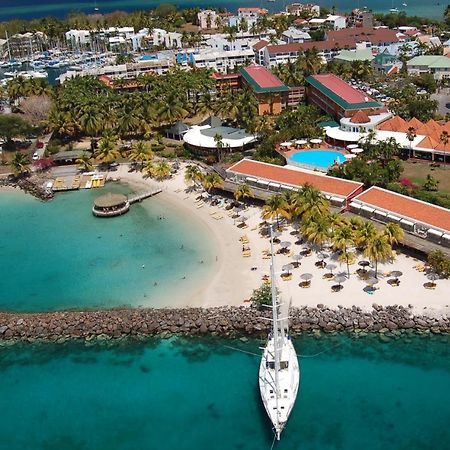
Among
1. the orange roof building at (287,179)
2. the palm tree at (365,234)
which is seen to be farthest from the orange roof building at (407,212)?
the palm tree at (365,234)

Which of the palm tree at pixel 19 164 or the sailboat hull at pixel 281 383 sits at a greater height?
the sailboat hull at pixel 281 383

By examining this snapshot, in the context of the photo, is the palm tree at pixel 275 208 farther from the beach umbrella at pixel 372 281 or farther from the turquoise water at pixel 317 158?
the turquoise water at pixel 317 158

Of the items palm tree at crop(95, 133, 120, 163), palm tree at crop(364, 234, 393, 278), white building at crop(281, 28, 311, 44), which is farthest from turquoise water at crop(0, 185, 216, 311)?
white building at crop(281, 28, 311, 44)

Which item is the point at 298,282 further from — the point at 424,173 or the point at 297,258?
the point at 424,173

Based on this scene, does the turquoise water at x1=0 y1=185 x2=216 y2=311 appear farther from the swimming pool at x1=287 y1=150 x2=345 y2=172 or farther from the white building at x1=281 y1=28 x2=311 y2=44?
the white building at x1=281 y1=28 x2=311 y2=44


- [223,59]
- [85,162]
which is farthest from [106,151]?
[223,59]
